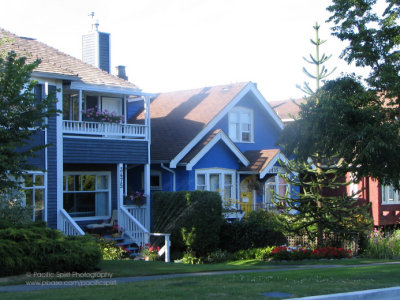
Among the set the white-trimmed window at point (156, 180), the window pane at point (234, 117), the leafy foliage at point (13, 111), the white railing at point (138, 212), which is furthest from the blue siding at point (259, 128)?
the leafy foliage at point (13, 111)

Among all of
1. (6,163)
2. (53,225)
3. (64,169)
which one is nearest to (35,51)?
(64,169)

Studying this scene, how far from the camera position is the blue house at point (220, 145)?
25.4m

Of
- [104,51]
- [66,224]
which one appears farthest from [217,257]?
[104,51]

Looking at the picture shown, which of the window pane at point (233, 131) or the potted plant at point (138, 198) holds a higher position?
the window pane at point (233, 131)

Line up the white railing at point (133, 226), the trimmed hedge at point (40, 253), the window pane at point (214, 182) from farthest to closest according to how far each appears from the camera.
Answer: the window pane at point (214, 182) < the white railing at point (133, 226) < the trimmed hedge at point (40, 253)

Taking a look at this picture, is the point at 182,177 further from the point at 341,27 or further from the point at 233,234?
the point at 341,27

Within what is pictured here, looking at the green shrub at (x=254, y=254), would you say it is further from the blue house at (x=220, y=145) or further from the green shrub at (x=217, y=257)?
the blue house at (x=220, y=145)

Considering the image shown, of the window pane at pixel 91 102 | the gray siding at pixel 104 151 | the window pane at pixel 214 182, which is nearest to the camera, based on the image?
the gray siding at pixel 104 151

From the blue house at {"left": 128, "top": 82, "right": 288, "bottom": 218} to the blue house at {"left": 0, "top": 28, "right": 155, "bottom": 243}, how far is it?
219 cm

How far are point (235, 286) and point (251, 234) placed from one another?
36.7ft

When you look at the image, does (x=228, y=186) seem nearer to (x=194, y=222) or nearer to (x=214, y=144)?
(x=214, y=144)

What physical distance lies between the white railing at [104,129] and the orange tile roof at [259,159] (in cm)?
613

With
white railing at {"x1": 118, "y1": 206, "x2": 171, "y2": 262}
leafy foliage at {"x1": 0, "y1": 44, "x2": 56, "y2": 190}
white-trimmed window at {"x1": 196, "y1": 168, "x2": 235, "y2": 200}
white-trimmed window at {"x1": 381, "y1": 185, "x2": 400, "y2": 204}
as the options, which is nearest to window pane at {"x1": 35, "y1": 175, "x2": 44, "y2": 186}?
white railing at {"x1": 118, "y1": 206, "x2": 171, "y2": 262}

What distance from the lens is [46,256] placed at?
13.1 m
